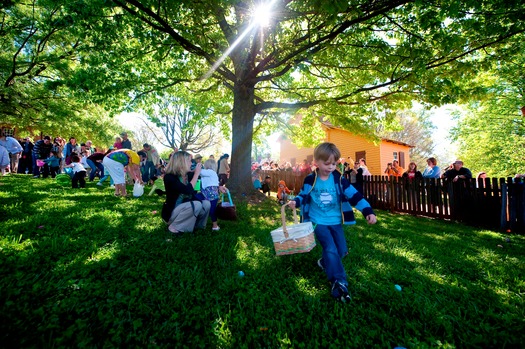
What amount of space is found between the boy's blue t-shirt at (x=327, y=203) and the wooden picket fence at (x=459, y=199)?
23.2 ft

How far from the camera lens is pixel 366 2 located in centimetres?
546

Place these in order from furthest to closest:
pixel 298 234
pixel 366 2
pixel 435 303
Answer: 1. pixel 366 2
2. pixel 298 234
3. pixel 435 303

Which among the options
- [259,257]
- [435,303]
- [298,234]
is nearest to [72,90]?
[259,257]

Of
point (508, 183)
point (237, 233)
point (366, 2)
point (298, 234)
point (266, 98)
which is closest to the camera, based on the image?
point (298, 234)

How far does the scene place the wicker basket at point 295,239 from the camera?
291 centimetres

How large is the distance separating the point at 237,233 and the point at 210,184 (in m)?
1.38

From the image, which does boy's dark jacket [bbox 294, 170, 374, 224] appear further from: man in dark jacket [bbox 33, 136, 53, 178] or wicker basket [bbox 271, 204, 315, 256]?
man in dark jacket [bbox 33, 136, 53, 178]

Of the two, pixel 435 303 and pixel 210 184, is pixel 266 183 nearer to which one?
pixel 210 184

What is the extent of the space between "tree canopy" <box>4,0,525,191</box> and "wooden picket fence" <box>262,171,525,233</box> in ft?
9.39

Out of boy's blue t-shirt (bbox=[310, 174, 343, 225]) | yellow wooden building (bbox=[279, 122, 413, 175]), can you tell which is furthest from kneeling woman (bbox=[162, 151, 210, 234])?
yellow wooden building (bbox=[279, 122, 413, 175])

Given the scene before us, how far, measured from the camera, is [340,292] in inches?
108

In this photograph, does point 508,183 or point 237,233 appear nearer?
point 237,233

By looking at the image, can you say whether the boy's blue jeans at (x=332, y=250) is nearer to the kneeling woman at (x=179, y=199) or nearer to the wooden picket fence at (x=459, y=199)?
the kneeling woman at (x=179, y=199)

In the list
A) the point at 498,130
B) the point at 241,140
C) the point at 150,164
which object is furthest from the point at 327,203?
the point at 498,130
